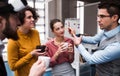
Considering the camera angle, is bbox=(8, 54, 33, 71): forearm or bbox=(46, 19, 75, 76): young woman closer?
bbox=(8, 54, 33, 71): forearm

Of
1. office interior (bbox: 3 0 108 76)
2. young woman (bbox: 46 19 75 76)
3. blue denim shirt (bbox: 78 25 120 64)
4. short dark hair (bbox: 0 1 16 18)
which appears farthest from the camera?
office interior (bbox: 3 0 108 76)

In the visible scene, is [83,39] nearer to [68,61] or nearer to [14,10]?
[68,61]

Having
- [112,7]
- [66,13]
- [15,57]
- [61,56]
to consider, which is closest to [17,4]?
[15,57]

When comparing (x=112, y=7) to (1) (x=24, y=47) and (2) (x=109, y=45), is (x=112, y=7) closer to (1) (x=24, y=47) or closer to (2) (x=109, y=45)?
(2) (x=109, y=45)

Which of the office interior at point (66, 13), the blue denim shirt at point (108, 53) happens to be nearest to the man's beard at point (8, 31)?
the blue denim shirt at point (108, 53)

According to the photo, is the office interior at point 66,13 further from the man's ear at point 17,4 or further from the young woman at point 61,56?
the man's ear at point 17,4

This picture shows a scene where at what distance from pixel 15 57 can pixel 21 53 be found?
0.07 meters

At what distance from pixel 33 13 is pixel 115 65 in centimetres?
93

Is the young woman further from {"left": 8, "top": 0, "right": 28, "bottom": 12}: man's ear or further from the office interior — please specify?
the office interior

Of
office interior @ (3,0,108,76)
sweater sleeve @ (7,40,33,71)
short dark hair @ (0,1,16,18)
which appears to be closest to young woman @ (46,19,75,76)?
sweater sleeve @ (7,40,33,71)

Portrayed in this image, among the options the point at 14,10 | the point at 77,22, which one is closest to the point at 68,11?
the point at 77,22

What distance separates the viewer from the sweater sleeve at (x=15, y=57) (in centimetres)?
207

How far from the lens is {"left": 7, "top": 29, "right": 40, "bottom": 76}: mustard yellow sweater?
207 cm

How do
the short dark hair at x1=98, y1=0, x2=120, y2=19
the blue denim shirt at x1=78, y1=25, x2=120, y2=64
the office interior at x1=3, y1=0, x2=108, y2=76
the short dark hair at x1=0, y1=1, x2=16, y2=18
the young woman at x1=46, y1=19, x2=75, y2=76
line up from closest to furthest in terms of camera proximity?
1. the short dark hair at x1=0, y1=1, x2=16, y2=18
2. the blue denim shirt at x1=78, y1=25, x2=120, y2=64
3. the short dark hair at x1=98, y1=0, x2=120, y2=19
4. the young woman at x1=46, y1=19, x2=75, y2=76
5. the office interior at x1=3, y1=0, x2=108, y2=76
